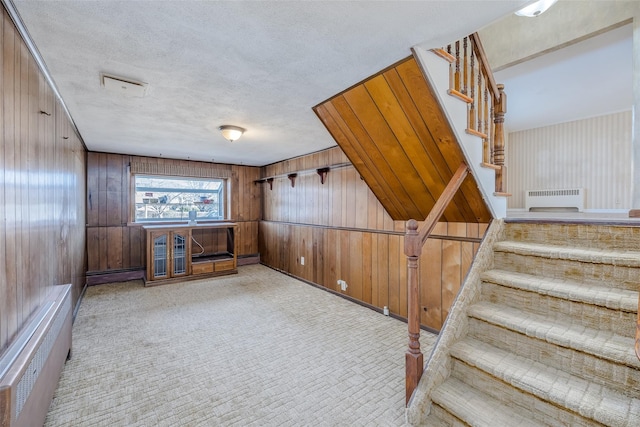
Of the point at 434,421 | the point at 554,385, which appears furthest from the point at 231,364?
the point at 554,385

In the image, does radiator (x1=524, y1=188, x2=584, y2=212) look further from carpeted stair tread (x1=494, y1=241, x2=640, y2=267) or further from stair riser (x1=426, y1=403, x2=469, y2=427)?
stair riser (x1=426, y1=403, x2=469, y2=427)

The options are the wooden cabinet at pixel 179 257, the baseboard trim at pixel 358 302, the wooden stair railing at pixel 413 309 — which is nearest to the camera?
the wooden stair railing at pixel 413 309

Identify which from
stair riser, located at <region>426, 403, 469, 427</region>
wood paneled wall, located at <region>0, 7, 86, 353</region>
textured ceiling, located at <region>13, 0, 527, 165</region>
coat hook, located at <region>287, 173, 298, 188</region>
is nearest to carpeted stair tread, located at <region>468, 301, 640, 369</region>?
stair riser, located at <region>426, 403, 469, 427</region>

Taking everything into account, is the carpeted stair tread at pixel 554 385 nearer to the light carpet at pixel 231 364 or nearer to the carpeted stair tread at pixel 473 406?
the carpeted stair tread at pixel 473 406

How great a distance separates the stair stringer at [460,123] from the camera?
1677 millimetres

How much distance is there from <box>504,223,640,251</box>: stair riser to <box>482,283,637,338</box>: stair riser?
520 mm

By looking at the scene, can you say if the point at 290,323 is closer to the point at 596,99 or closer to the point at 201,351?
the point at 201,351

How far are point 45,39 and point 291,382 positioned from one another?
8.53 feet

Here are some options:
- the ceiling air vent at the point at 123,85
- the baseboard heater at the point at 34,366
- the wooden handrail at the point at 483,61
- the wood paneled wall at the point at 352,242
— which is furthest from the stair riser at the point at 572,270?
the ceiling air vent at the point at 123,85

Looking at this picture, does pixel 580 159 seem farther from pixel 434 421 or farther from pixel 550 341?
pixel 434 421

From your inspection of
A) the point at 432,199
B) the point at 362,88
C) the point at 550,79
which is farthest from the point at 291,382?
the point at 550,79

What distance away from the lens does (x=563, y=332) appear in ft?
4.70

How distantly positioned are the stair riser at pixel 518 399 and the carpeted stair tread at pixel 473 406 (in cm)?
3

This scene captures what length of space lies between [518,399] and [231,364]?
1925 millimetres
